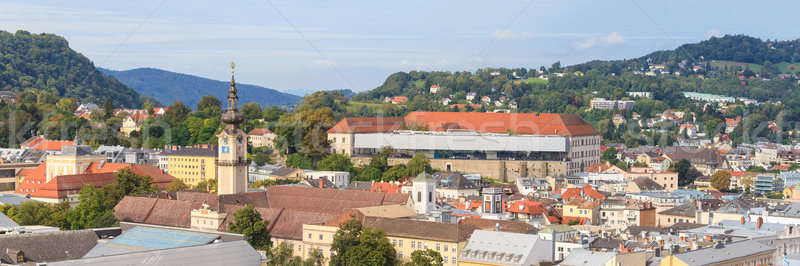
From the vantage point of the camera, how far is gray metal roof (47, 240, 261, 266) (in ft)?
122

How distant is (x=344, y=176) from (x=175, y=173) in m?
13.7

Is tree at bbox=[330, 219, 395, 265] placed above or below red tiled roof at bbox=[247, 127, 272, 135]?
below

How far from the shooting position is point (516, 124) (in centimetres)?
9988

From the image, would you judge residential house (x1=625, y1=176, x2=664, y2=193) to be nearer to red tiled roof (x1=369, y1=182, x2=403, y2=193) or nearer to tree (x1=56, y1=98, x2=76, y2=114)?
red tiled roof (x1=369, y1=182, x2=403, y2=193)

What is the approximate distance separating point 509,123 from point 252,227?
169ft

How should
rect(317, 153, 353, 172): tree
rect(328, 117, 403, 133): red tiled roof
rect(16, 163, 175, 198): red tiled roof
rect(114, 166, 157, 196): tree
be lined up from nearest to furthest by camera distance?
rect(114, 166, 157, 196): tree
rect(16, 163, 175, 198): red tiled roof
rect(317, 153, 353, 172): tree
rect(328, 117, 403, 133): red tiled roof

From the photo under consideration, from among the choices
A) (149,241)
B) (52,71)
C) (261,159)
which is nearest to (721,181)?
(261,159)

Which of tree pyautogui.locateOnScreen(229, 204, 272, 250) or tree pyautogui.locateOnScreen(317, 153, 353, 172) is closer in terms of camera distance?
tree pyautogui.locateOnScreen(229, 204, 272, 250)

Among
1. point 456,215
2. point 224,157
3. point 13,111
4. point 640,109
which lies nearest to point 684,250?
point 456,215

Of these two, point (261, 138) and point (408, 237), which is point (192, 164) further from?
point (408, 237)

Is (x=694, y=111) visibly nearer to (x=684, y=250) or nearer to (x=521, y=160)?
(x=521, y=160)

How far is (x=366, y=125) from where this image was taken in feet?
325

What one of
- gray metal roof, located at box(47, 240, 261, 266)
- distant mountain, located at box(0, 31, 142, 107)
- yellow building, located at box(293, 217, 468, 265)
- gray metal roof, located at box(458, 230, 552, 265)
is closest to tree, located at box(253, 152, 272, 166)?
yellow building, located at box(293, 217, 468, 265)

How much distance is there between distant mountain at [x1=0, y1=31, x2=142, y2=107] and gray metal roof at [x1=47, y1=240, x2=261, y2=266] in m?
114
